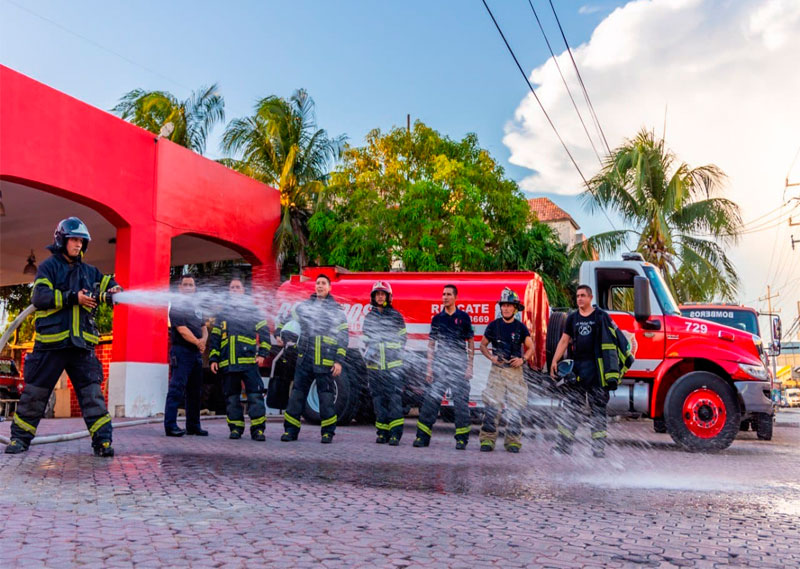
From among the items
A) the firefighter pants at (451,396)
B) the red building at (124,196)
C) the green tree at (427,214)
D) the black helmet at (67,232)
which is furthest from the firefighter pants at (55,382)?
the green tree at (427,214)

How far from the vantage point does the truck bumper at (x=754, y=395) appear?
9680 millimetres

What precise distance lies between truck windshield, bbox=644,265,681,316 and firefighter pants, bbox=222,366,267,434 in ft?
17.9

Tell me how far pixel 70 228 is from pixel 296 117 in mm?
15960

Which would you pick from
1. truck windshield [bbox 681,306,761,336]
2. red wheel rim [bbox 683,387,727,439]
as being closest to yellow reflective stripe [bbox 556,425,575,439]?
red wheel rim [bbox 683,387,727,439]

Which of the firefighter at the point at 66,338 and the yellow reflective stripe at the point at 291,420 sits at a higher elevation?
the firefighter at the point at 66,338

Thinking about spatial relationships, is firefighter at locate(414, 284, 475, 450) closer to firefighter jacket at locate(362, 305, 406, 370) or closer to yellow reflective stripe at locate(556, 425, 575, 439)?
firefighter jacket at locate(362, 305, 406, 370)

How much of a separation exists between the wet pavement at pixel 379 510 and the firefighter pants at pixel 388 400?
1.18 meters

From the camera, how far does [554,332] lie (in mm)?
11266

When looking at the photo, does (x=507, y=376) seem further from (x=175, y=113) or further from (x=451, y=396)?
(x=175, y=113)

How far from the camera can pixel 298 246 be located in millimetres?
20469

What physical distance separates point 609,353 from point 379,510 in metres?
4.77

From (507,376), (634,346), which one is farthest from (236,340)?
(634,346)

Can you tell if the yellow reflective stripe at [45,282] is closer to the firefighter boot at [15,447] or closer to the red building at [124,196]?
the firefighter boot at [15,447]

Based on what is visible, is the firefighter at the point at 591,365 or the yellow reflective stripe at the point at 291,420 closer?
the firefighter at the point at 591,365
